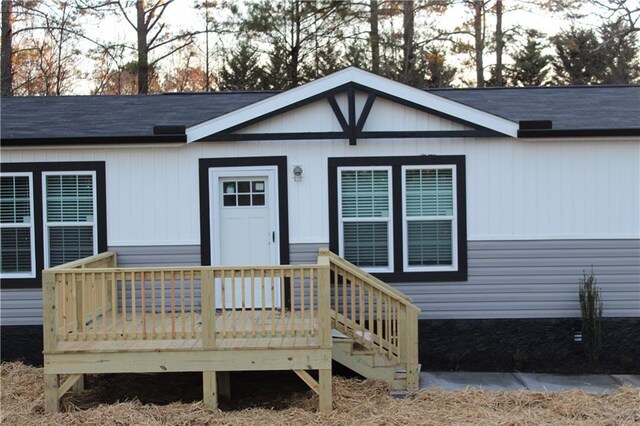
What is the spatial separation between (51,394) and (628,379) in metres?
6.22

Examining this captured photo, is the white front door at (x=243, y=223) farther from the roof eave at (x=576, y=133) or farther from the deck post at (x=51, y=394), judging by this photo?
the roof eave at (x=576, y=133)

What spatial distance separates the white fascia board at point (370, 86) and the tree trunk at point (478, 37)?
1576 centimetres

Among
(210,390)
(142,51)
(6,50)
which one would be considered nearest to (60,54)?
(6,50)

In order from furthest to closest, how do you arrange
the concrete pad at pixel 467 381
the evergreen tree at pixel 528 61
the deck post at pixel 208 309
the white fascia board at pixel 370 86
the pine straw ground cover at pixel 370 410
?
1. the evergreen tree at pixel 528 61
2. the white fascia board at pixel 370 86
3. the concrete pad at pixel 467 381
4. the deck post at pixel 208 309
5. the pine straw ground cover at pixel 370 410

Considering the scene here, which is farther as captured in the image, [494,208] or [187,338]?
[494,208]

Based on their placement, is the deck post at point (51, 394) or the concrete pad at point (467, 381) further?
the concrete pad at point (467, 381)

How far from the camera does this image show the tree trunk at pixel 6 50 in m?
20.1

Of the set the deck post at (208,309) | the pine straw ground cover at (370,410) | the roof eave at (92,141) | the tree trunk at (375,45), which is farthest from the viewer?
the tree trunk at (375,45)

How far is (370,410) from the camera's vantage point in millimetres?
6141

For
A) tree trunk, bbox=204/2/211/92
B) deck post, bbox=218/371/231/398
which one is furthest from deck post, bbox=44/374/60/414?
tree trunk, bbox=204/2/211/92

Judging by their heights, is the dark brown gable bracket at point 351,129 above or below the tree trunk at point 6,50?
below

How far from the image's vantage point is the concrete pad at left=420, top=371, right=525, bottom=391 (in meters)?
6.98

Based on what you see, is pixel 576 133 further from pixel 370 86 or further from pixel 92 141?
pixel 92 141

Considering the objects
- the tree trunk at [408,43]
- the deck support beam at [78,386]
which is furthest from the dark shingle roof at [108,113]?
the tree trunk at [408,43]
